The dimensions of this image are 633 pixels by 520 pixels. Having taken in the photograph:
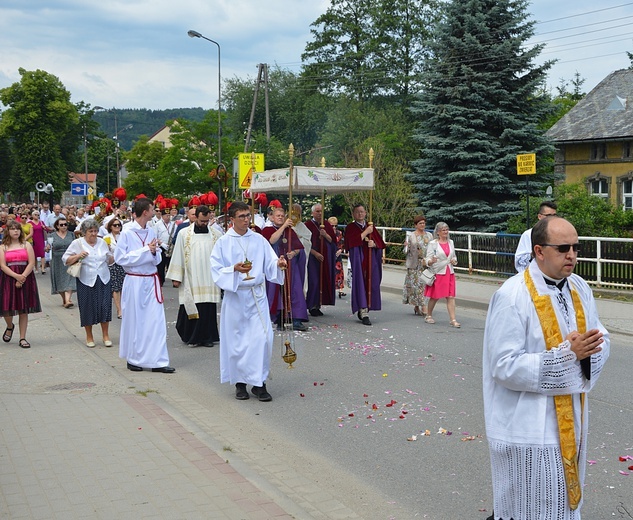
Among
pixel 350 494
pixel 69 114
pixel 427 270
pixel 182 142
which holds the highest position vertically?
pixel 69 114

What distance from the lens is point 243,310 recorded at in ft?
29.0

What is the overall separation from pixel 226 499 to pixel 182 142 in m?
39.9

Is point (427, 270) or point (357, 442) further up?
point (427, 270)

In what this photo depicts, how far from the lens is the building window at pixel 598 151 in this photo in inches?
1522

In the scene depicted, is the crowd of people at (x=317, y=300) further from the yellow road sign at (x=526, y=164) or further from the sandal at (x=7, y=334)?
the yellow road sign at (x=526, y=164)

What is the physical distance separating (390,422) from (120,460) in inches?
100

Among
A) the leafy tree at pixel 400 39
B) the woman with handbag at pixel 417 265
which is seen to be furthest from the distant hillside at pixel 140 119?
the woman with handbag at pixel 417 265

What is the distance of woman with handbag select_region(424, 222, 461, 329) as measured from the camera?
14312 millimetres

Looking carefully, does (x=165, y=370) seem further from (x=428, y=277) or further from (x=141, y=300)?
(x=428, y=277)

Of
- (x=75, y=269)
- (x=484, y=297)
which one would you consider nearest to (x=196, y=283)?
(x=75, y=269)

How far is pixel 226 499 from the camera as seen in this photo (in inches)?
217

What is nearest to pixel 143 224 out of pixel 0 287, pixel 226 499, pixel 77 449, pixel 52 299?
pixel 0 287

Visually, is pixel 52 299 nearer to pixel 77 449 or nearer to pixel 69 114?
pixel 77 449

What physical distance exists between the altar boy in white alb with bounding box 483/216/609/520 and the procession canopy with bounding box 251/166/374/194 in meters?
10.0
